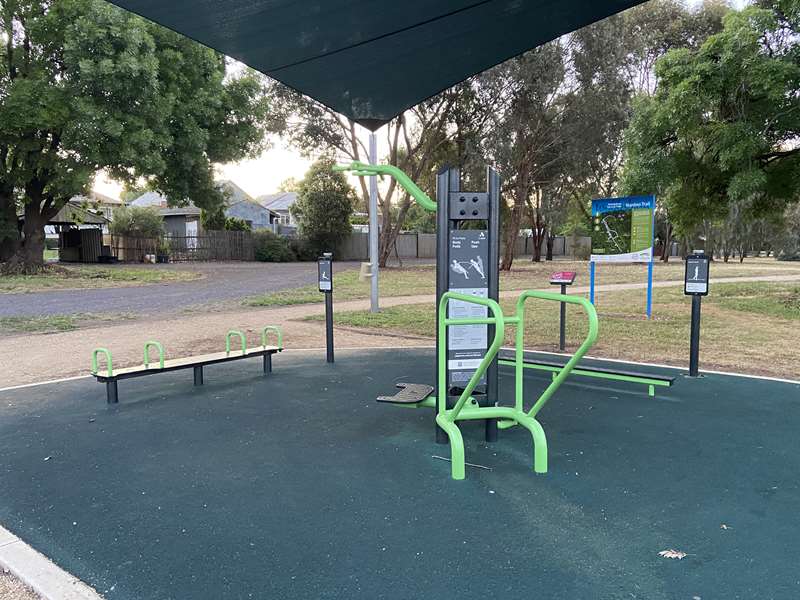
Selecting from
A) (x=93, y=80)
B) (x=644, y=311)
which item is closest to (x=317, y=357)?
(x=644, y=311)

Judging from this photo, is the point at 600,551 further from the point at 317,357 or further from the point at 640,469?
the point at 317,357

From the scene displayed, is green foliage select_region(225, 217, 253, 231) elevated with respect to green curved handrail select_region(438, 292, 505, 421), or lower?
elevated

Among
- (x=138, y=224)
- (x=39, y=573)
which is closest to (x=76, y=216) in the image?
(x=138, y=224)

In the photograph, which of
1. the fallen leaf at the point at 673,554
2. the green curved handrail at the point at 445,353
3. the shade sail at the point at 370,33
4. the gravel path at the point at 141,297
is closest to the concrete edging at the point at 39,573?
the green curved handrail at the point at 445,353

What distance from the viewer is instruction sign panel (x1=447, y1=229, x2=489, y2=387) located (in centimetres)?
381

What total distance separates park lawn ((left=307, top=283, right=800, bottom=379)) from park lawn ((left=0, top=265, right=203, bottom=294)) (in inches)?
393

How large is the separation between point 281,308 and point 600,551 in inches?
388

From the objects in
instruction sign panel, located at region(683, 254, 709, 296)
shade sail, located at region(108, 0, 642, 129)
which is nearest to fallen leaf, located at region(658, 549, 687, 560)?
shade sail, located at region(108, 0, 642, 129)

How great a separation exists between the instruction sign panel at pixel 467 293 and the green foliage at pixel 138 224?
29886 millimetres

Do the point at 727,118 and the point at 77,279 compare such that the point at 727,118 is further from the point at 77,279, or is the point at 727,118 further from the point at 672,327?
the point at 77,279

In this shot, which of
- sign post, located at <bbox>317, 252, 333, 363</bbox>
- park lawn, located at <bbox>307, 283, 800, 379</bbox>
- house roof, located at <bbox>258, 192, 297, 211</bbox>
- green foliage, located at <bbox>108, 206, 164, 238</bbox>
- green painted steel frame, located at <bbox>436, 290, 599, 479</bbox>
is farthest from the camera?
house roof, located at <bbox>258, 192, 297, 211</bbox>

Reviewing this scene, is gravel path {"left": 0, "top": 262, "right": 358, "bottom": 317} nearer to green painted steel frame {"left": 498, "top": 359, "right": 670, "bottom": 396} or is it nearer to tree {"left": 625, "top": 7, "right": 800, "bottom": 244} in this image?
green painted steel frame {"left": 498, "top": 359, "right": 670, "bottom": 396}

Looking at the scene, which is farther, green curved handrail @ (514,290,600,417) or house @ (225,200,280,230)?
house @ (225,200,280,230)

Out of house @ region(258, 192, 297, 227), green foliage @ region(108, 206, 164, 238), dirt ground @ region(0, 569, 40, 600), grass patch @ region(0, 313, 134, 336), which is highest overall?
house @ region(258, 192, 297, 227)
